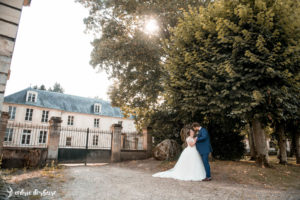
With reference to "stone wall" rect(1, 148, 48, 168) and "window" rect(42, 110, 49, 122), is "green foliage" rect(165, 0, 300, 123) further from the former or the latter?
"window" rect(42, 110, 49, 122)

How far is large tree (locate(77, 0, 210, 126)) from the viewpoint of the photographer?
44.8ft

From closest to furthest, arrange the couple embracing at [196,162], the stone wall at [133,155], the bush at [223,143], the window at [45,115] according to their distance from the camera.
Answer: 1. the couple embracing at [196,162]
2. the bush at [223,143]
3. the stone wall at [133,155]
4. the window at [45,115]

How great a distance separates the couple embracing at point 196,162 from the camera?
302 inches

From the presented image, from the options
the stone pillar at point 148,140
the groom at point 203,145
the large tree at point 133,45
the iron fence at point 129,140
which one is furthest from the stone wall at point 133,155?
the groom at point 203,145

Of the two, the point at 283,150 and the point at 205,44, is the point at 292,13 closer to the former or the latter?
the point at 205,44

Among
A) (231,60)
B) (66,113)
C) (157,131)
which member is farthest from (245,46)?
(66,113)

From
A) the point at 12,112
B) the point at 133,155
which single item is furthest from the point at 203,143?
the point at 12,112

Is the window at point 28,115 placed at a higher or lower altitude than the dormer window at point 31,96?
lower

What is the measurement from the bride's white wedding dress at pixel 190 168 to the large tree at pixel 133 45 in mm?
5975

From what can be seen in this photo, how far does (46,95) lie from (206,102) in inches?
1231

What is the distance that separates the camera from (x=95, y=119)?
119ft

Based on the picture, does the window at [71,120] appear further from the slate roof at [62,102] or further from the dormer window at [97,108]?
the dormer window at [97,108]

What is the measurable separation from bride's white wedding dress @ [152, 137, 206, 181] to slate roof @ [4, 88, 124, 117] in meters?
29.1

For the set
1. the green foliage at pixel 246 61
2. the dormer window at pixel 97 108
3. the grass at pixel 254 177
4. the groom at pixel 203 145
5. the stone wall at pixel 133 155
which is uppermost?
the dormer window at pixel 97 108
